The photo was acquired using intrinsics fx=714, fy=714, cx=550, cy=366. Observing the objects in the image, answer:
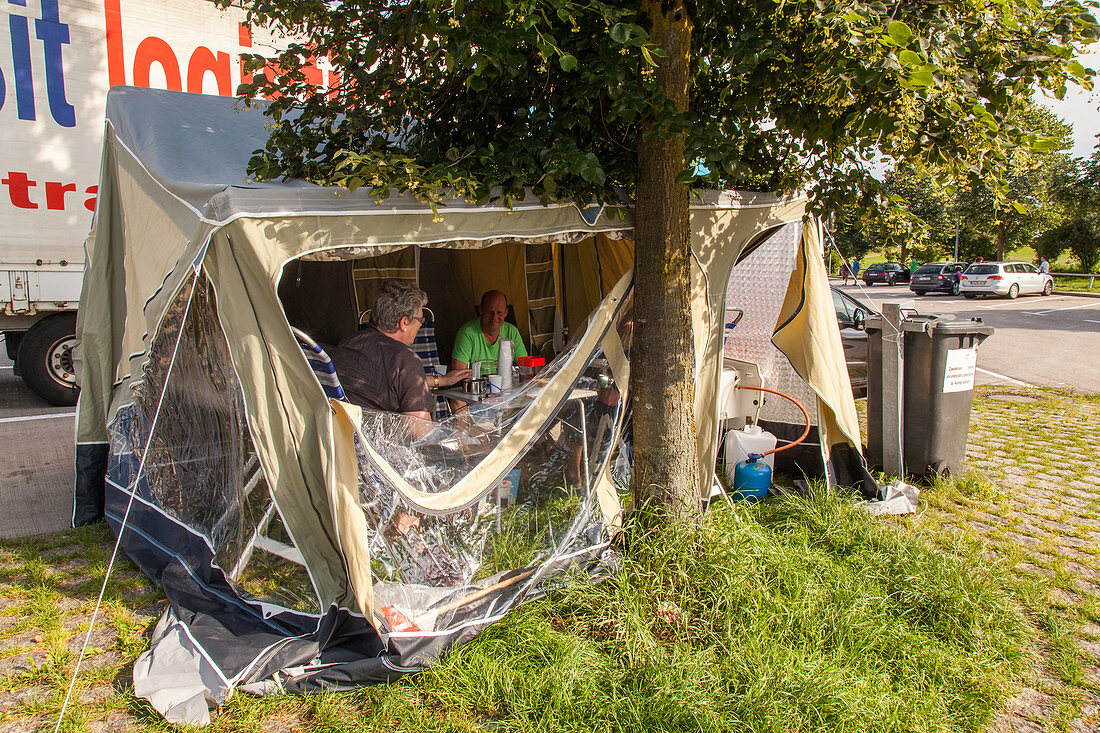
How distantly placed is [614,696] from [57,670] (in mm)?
2125

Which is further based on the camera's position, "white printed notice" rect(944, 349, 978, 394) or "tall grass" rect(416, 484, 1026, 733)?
"white printed notice" rect(944, 349, 978, 394)

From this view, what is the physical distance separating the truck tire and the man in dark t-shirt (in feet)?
15.9

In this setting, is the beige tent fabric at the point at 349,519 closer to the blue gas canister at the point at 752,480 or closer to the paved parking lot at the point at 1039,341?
the blue gas canister at the point at 752,480

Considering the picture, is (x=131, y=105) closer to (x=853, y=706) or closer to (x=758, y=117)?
(x=758, y=117)

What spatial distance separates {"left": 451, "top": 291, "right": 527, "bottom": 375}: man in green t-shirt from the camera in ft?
15.7

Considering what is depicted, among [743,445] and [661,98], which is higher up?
[661,98]

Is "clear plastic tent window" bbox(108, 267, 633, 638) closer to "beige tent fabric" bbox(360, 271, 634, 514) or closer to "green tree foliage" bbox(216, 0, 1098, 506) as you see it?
"beige tent fabric" bbox(360, 271, 634, 514)

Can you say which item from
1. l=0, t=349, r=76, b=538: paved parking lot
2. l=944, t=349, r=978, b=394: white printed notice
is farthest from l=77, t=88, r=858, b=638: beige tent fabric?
l=944, t=349, r=978, b=394: white printed notice

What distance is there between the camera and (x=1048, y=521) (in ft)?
13.9

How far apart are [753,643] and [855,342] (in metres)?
5.79

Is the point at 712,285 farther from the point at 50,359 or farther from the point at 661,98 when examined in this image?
the point at 50,359

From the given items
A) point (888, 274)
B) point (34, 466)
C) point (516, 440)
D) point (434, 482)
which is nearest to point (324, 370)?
point (434, 482)

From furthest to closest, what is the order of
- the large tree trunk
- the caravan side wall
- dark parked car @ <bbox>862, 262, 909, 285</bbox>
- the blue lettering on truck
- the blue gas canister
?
dark parked car @ <bbox>862, 262, 909, 285</bbox> → the caravan side wall → the blue lettering on truck → the blue gas canister → the large tree trunk

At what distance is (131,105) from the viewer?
3.83m
